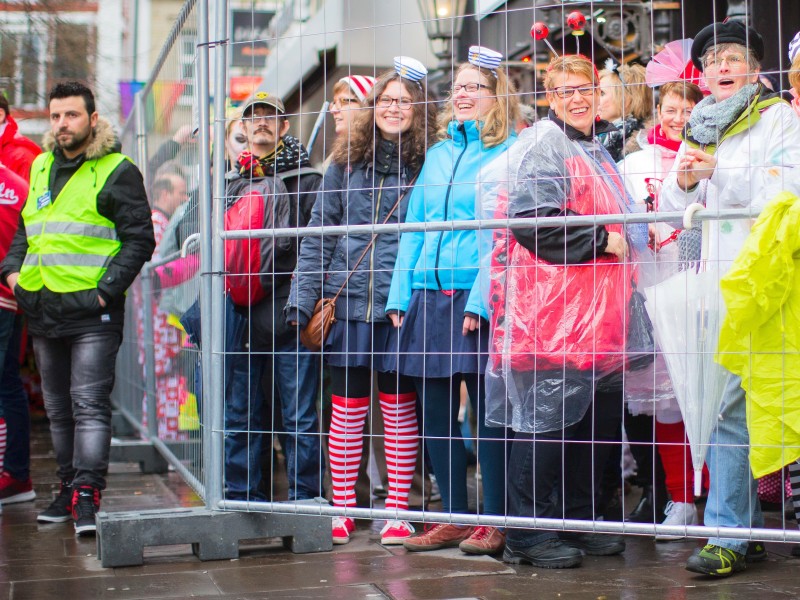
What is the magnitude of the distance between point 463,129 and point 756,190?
1.36 meters

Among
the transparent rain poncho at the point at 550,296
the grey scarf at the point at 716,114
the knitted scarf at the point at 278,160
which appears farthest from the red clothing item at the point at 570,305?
the knitted scarf at the point at 278,160

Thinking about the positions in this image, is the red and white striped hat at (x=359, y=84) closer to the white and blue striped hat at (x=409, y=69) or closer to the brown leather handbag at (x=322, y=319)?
the white and blue striped hat at (x=409, y=69)

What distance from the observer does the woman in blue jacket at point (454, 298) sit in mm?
4938

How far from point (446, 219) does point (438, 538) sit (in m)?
1.38

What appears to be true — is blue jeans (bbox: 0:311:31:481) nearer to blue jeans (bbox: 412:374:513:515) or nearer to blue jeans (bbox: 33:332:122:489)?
blue jeans (bbox: 33:332:122:489)

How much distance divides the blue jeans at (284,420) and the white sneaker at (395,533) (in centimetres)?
41

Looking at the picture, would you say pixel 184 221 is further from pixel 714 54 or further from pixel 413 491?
pixel 714 54

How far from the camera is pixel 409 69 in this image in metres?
5.24

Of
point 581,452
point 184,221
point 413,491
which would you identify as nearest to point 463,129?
point 581,452

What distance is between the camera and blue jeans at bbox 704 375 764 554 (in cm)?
439

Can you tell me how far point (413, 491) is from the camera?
6691mm

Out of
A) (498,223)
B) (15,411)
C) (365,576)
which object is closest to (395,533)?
(365,576)

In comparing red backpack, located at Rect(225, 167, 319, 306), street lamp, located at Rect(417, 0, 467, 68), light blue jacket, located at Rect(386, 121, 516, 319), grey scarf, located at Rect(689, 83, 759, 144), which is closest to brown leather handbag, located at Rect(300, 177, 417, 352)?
light blue jacket, located at Rect(386, 121, 516, 319)

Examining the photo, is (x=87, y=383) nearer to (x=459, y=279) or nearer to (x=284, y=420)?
(x=284, y=420)
